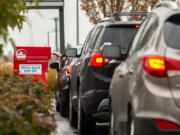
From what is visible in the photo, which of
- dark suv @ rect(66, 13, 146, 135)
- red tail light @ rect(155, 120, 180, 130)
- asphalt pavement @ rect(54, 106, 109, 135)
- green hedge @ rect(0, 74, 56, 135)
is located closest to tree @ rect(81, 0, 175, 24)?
asphalt pavement @ rect(54, 106, 109, 135)

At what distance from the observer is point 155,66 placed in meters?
6.12

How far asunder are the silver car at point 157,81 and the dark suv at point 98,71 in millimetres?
3017

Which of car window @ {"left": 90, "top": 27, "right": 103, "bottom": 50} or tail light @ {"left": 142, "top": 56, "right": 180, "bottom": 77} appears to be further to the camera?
car window @ {"left": 90, "top": 27, "right": 103, "bottom": 50}

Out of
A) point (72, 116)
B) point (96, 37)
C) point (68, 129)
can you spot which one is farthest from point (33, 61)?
point (96, 37)

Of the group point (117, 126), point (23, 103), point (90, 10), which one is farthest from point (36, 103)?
point (90, 10)

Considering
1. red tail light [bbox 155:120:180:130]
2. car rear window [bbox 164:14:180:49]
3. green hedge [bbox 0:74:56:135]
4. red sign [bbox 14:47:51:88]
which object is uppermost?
car rear window [bbox 164:14:180:49]

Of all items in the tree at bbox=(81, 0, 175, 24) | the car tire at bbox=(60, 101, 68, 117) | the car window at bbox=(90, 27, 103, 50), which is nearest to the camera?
the car window at bbox=(90, 27, 103, 50)

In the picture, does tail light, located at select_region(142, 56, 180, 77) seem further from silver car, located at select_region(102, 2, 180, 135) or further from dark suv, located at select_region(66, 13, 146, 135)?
dark suv, located at select_region(66, 13, 146, 135)

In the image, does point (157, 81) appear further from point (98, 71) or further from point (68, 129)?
point (68, 129)

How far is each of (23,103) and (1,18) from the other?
117 centimetres

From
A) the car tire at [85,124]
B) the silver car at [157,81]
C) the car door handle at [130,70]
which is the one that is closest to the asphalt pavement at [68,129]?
the car tire at [85,124]

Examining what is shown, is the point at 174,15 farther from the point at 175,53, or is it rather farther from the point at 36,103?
the point at 36,103

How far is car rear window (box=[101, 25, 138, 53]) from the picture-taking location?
10148 millimetres

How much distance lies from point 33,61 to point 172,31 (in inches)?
453
